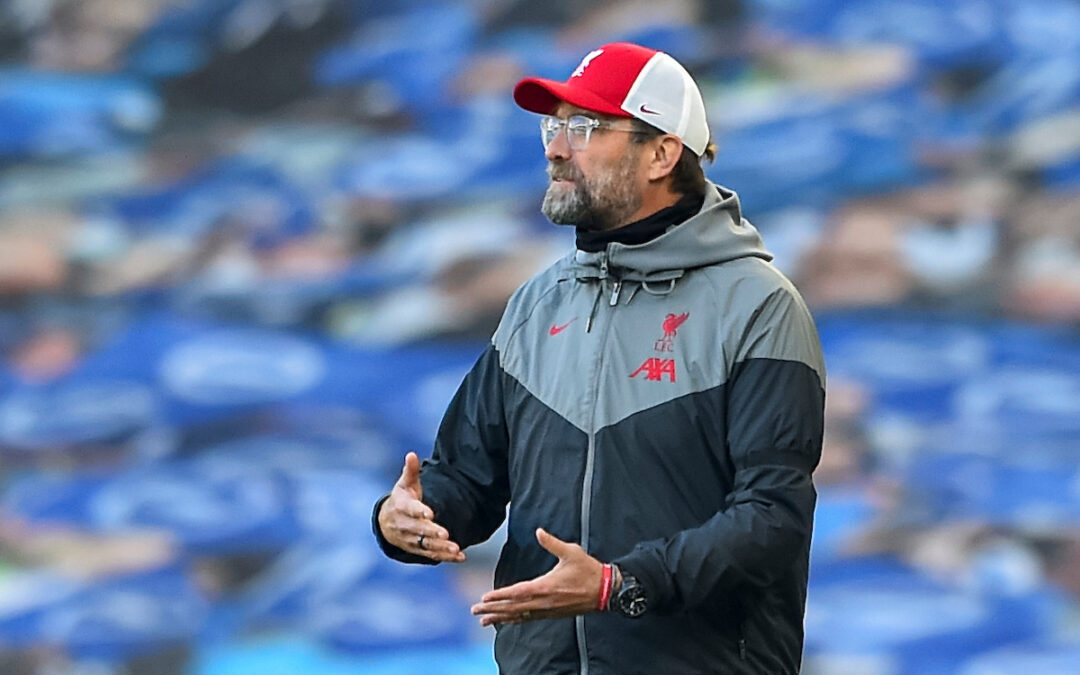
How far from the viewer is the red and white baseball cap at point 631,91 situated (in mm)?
2264

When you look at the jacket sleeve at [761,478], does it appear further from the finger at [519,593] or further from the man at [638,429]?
the finger at [519,593]

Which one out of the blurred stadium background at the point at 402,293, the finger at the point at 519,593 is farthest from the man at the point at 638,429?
the blurred stadium background at the point at 402,293

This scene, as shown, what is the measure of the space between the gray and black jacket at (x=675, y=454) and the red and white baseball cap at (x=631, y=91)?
124 mm

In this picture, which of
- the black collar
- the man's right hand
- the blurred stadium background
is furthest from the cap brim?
the blurred stadium background

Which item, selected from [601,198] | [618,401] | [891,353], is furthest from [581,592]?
[891,353]

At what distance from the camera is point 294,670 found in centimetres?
438

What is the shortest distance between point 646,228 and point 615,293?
0.33ft

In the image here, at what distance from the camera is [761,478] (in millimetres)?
2074

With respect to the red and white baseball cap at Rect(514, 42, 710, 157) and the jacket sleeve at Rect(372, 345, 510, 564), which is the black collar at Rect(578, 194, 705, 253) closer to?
the red and white baseball cap at Rect(514, 42, 710, 157)

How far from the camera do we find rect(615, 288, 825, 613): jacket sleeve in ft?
6.61

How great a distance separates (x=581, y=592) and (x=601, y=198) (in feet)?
1.93

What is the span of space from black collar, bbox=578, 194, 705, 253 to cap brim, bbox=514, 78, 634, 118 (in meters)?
0.14

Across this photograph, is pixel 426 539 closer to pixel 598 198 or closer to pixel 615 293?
pixel 615 293

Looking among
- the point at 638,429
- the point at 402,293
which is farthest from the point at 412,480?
the point at 402,293
